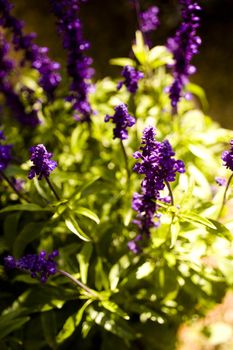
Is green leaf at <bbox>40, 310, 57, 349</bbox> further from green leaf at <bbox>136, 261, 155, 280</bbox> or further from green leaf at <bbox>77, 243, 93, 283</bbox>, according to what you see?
green leaf at <bbox>136, 261, 155, 280</bbox>

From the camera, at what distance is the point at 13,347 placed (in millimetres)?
3350

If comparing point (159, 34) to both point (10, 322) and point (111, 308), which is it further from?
point (10, 322)

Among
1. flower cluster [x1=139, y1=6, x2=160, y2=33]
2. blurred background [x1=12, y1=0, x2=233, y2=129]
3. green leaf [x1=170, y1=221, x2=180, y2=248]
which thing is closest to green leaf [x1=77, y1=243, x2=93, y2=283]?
green leaf [x1=170, y1=221, x2=180, y2=248]

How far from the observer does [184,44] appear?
3.34 metres

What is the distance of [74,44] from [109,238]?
1913 millimetres

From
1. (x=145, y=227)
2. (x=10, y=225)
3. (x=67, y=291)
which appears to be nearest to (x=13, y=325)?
(x=67, y=291)

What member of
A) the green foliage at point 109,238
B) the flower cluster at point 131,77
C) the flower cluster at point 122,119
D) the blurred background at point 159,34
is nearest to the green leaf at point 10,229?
the green foliage at point 109,238

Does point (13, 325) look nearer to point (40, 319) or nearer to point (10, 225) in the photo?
point (40, 319)

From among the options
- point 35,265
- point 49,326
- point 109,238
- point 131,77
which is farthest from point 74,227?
point 131,77

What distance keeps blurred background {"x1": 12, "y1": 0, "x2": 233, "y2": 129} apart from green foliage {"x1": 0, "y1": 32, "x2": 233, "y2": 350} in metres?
2.46

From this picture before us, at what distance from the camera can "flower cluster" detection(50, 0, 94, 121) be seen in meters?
3.33

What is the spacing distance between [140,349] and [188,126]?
2.66 meters

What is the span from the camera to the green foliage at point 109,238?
320cm

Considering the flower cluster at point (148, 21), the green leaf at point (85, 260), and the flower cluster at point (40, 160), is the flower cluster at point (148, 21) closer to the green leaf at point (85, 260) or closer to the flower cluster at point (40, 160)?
the flower cluster at point (40, 160)
